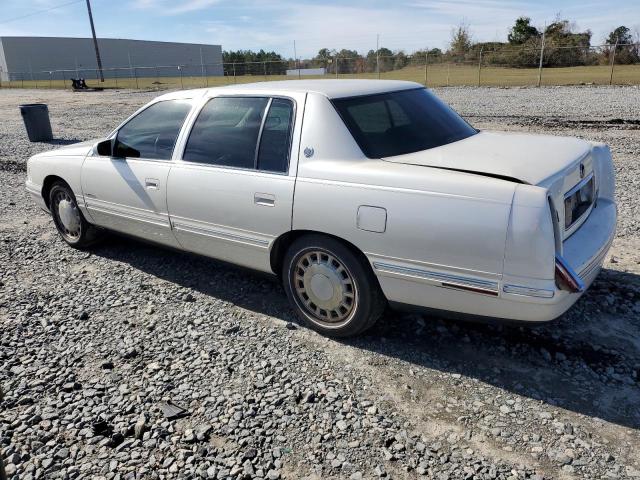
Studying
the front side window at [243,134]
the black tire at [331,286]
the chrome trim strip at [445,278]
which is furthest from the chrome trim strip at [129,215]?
the chrome trim strip at [445,278]

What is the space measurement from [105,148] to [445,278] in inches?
130

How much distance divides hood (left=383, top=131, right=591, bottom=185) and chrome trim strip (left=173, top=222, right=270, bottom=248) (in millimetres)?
1055

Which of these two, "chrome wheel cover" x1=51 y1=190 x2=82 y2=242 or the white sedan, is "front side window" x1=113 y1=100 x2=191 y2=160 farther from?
"chrome wheel cover" x1=51 y1=190 x2=82 y2=242

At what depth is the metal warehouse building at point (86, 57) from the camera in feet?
215

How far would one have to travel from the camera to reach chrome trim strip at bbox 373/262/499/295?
2.84m

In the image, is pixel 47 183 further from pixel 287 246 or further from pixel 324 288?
pixel 324 288

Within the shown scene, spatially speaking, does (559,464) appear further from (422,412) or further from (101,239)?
(101,239)

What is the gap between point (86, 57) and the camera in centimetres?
7531

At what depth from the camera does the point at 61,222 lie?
5.67 metres

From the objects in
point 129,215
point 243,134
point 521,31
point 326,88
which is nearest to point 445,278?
point 326,88

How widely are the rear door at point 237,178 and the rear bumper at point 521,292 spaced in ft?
2.96

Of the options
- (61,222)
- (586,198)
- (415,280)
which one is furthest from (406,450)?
(61,222)

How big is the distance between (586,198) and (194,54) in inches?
3645

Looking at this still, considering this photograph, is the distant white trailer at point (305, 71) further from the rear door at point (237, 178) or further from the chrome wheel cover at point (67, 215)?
the rear door at point (237, 178)
